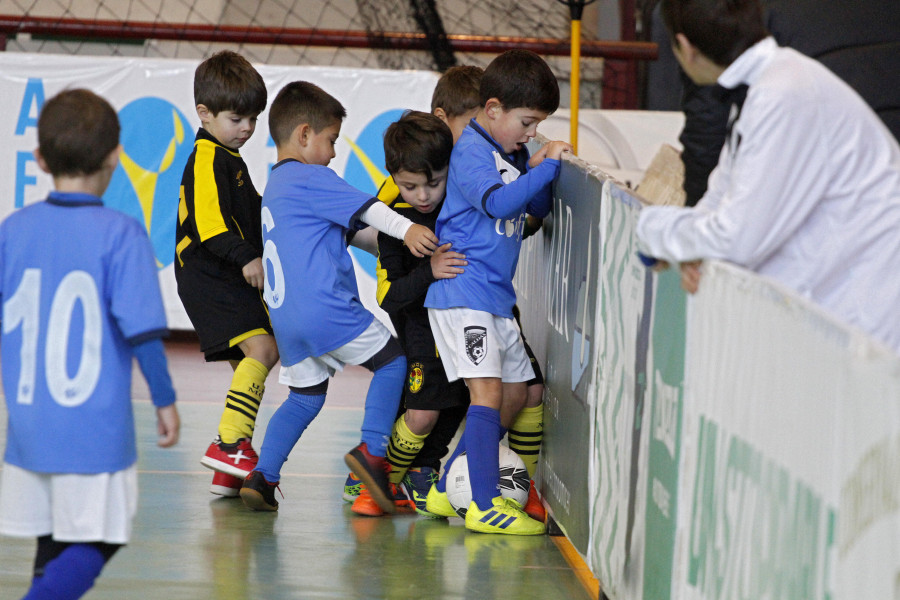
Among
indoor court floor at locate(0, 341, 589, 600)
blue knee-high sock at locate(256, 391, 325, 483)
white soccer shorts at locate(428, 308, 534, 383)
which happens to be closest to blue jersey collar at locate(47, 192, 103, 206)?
indoor court floor at locate(0, 341, 589, 600)

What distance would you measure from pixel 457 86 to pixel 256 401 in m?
1.51

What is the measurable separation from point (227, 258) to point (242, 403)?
581 mm

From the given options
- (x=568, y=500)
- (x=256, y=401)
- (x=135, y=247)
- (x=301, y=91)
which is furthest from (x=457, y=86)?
(x=135, y=247)

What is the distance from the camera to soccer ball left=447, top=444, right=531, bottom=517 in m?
3.86

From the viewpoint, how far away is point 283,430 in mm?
4137

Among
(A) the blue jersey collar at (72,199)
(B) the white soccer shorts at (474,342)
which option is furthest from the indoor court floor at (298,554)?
(A) the blue jersey collar at (72,199)

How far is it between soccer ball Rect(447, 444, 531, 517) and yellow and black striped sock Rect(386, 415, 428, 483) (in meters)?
0.24

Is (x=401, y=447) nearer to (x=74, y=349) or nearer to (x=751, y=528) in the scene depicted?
(x=74, y=349)

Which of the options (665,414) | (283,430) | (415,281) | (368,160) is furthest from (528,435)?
(368,160)

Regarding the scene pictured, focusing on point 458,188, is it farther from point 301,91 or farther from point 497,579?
point 497,579

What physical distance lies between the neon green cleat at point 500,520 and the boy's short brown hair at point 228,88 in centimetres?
185

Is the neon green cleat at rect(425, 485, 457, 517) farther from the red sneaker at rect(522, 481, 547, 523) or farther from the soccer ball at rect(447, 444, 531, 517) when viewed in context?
the red sneaker at rect(522, 481, 547, 523)

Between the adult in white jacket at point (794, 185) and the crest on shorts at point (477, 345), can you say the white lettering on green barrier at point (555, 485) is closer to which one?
the crest on shorts at point (477, 345)

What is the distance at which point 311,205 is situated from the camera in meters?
4.00
